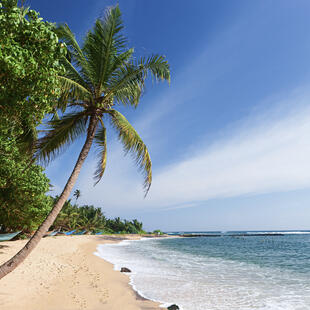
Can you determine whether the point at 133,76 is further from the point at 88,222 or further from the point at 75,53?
the point at 88,222

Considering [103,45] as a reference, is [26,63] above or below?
below

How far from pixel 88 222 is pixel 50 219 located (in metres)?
50.4

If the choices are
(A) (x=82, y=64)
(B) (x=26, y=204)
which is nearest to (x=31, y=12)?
(A) (x=82, y=64)

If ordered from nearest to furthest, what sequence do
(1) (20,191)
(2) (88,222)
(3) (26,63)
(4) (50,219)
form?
(3) (26,63) → (4) (50,219) → (1) (20,191) → (2) (88,222)

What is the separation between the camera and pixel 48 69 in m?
3.71

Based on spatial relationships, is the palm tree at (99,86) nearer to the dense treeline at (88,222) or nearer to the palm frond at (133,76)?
the palm frond at (133,76)

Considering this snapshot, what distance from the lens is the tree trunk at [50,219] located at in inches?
155

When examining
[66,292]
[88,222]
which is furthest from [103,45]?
[88,222]

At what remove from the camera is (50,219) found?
15.2ft

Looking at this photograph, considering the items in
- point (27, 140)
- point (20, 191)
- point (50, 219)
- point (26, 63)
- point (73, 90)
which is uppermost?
point (73, 90)

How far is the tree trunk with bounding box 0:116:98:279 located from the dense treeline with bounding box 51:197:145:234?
120 feet

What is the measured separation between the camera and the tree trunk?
3929 millimetres

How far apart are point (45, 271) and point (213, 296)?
22.1ft

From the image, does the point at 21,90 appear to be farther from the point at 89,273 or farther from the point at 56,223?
the point at 56,223
